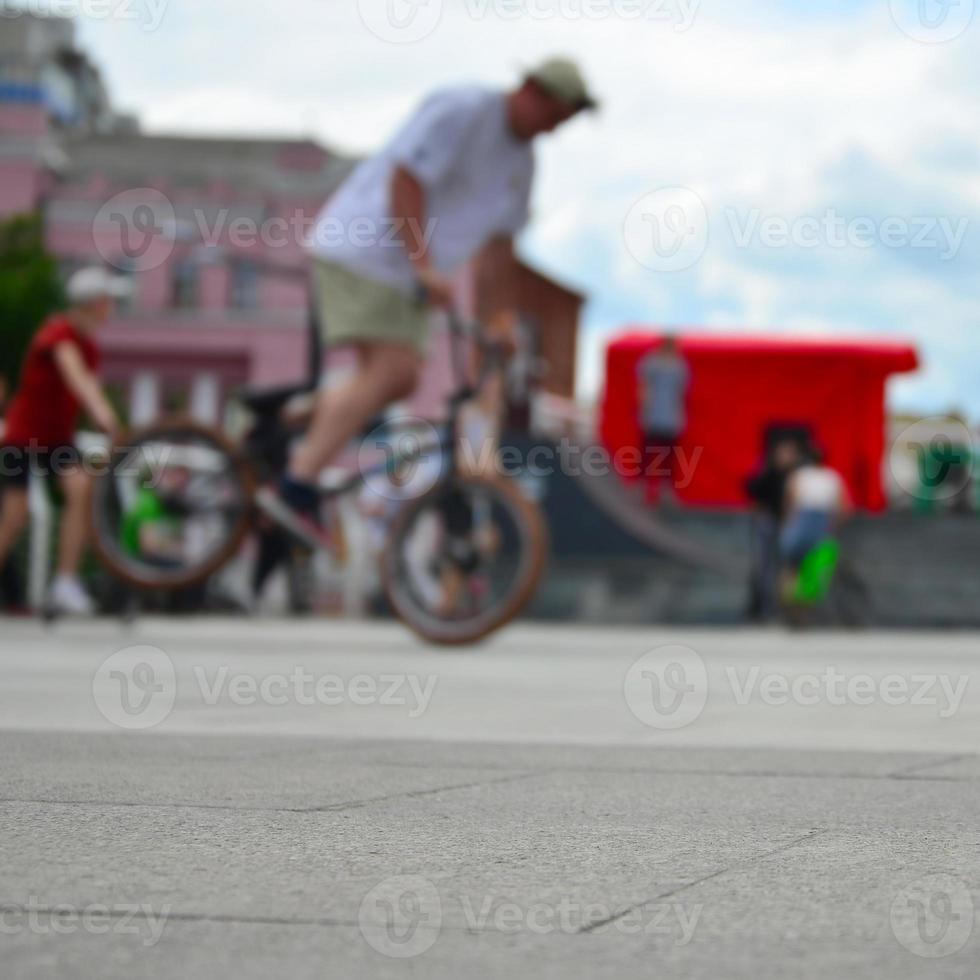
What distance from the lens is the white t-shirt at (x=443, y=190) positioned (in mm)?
7375

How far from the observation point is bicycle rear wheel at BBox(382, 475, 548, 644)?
7.60 m

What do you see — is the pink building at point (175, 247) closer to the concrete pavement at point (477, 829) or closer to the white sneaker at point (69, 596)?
the white sneaker at point (69, 596)

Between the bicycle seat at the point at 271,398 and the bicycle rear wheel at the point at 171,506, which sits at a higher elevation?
the bicycle seat at the point at 271,398

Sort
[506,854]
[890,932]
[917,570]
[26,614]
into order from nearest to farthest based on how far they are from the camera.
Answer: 1. [890,932]
2. [506,854]
3. [26,614]
4. [917,570]

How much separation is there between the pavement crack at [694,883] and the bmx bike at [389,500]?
447cm

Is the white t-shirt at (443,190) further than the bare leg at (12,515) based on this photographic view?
No

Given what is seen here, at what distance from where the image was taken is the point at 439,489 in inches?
308

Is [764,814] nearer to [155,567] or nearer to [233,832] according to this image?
[233,832]

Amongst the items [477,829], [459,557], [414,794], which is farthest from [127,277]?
[477,829]

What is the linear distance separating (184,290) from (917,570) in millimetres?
38591

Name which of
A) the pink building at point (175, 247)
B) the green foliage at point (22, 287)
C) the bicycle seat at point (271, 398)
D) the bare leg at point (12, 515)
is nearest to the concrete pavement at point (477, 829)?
the bicycle seat at point (271, 398)

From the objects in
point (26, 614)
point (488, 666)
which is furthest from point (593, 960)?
point (26, 614)

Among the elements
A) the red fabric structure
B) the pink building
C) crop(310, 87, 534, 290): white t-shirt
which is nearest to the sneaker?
crop(310, 87, 534, 290): white t-shirt

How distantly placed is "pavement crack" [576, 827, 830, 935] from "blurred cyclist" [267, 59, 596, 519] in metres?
4.66
